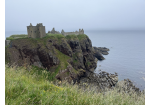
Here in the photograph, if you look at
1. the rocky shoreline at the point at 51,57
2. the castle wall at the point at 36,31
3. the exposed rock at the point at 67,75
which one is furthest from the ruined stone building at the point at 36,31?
the exposed rock at the point at 67,75

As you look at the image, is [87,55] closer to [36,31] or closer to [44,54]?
[44,54]

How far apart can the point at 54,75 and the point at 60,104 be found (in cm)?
3836

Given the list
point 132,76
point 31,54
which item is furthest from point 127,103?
point 132,76

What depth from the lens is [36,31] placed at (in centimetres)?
5006

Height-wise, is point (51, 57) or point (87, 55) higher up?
point (51, 57)

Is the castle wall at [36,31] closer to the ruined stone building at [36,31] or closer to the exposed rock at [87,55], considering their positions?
the ruined stone building at [36,31]

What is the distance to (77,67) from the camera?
55.8 meters

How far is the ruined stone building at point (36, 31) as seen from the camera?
160 ft

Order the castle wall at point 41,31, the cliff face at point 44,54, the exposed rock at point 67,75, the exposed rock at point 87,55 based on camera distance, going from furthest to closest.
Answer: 1. the exposed rock at point 87,55
2. the castle wall at point 41,31
3. the cliff face at point 44,54
4. the exposed rock at point 67,75

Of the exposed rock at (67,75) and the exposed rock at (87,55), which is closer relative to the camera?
the exposed rock at (67,75)

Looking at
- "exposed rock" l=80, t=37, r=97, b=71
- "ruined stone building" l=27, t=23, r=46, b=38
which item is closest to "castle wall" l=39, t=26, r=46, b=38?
"ruined stone building" l=27, t=23, r=46, b=38

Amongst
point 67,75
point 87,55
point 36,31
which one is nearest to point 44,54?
point 36,31

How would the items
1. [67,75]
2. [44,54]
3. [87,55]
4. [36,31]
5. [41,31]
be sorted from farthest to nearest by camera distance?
[87,55] → [41,31] → [36,31] → [44,54] → [67,75]

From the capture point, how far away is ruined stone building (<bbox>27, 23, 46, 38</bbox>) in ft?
160
